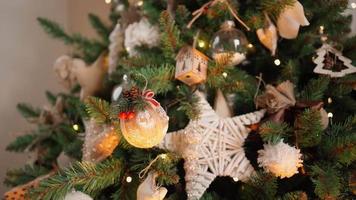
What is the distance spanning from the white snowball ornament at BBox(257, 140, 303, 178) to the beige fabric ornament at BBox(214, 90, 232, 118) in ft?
0.34

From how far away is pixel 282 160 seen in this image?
0.67 metres

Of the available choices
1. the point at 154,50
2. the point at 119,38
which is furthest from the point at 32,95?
the point at 154,50

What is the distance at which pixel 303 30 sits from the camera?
849 mm

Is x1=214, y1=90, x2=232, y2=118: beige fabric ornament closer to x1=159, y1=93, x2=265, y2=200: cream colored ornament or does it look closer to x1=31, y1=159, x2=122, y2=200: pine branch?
x1=159, y1=93, x2=265, y2=200: cream colored ornament

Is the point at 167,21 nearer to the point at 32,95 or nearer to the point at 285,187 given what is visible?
the point at 285,187

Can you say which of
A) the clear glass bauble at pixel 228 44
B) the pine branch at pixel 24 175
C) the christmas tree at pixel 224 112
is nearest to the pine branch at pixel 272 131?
the christmas tree at pixel 224 112

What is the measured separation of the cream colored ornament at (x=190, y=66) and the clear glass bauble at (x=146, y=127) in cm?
12

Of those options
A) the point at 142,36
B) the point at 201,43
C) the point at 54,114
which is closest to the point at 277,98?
the point at 201,43

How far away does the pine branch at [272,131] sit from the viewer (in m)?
0.68

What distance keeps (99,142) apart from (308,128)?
34 centimetres

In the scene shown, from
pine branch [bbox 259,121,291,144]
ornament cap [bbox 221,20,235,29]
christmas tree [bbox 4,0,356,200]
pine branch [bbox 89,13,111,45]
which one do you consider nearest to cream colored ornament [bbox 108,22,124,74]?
christmas tree [bbox 4,0,356,200]

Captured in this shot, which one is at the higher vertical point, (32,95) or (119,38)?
(119,38)

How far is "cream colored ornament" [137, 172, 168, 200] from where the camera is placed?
0.64 meters

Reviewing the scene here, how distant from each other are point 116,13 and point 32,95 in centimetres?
49
